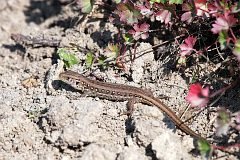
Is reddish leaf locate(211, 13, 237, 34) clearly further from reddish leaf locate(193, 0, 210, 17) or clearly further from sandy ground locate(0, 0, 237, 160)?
sandy ground locate(0, 0, 237, 160)

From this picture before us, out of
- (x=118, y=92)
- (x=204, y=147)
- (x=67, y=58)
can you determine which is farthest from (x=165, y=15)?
(x=204, y=147)

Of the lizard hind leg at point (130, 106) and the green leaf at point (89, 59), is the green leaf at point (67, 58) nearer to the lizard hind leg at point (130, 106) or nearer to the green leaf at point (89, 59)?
the green leaf at point (89, 59)

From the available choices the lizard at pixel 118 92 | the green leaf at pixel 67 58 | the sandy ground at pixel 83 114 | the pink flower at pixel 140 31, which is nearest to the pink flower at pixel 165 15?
the pink flower at pixel 140 31

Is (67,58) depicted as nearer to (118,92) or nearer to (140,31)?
(118,92)

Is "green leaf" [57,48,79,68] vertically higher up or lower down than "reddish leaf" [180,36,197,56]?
lower down

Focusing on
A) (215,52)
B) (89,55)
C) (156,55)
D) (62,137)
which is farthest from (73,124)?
(215,52)

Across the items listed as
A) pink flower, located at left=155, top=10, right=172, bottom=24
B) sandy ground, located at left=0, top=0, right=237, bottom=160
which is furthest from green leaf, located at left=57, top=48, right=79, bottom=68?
pink flower, located at left=155, top=10, right=172, bottom=24

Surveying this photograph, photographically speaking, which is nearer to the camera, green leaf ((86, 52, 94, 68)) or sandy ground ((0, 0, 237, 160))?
sandy ground ((0, 0, 237, 160))
